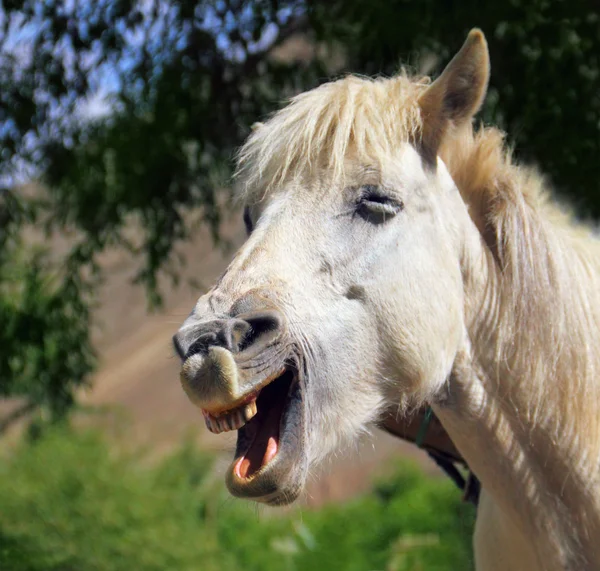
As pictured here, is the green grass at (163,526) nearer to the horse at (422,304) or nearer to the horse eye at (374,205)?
the horse at (422,304)

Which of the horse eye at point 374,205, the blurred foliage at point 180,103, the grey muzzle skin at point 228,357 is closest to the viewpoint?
the grey muzzle skin at point 228,357

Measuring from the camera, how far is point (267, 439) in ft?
7.23

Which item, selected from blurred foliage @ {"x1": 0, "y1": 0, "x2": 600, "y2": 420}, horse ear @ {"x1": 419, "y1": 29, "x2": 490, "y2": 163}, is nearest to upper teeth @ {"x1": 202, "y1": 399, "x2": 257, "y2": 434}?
horse ear @ {"x1": 419, "y1": 29, "x2": 490, "y2": 163}

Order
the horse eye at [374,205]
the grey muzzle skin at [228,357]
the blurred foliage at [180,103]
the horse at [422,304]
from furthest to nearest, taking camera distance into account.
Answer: the blurred foliage at [180,103], the horse eye at [374,205], the horse at [422,304], the grey muzzle skin at [228,357]

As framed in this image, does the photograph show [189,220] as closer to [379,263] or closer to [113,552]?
[113,552]

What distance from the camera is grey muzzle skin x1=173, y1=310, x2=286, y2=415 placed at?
204 centimetres

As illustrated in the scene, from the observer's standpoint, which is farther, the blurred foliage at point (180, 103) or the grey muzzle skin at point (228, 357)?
the blurred foliage at point (180, 103)

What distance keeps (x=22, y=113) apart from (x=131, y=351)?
1759cm

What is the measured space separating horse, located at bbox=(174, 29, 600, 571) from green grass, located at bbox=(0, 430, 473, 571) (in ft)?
12.1

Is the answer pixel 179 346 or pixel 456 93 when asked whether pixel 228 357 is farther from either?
pixel 456 93

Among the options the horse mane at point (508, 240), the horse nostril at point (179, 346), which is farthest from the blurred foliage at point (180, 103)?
the horse nostril at point (179, 346)

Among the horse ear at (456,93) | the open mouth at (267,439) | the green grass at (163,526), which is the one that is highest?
the horse ear at (456,93)

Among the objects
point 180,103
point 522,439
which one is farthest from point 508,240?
point 180,103

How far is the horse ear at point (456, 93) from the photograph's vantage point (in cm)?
240
